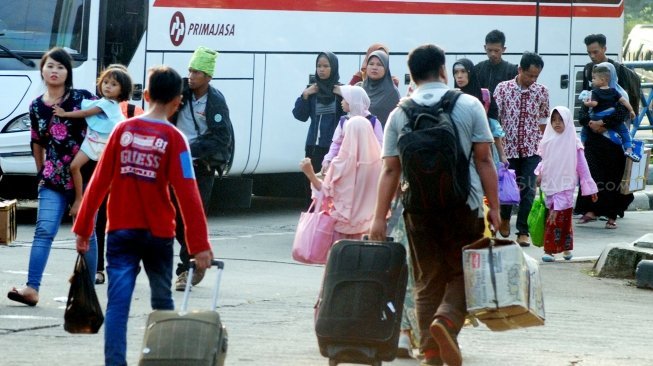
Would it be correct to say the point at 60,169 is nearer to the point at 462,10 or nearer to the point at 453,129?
the point at 453,129

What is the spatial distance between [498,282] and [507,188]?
5915 millimetres

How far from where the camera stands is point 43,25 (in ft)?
46.8

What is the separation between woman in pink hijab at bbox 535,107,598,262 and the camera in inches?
507

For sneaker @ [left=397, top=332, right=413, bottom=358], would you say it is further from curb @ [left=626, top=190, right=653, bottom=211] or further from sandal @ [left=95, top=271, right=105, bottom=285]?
curb @ [left=626, top=190, right=653, bottom=211]

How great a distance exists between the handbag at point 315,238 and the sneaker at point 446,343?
1724 millimetres

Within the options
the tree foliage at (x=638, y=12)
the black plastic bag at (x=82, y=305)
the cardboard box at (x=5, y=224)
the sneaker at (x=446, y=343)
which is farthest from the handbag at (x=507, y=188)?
the tree foliage at (x=638, y=12)

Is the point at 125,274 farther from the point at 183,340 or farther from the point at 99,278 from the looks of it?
the point at 99,278

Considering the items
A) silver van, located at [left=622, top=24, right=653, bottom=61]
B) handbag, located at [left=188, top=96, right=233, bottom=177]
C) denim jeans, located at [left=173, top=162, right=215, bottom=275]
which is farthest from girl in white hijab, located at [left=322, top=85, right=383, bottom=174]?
silver van, located at [left=622, top=24, right=653, bottom=61]

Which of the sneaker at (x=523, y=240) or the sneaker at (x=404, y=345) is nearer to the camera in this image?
the sneaker at (x=404, y=345)

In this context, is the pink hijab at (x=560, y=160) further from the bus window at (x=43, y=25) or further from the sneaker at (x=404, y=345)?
the sneaker at (x=404, y=345)

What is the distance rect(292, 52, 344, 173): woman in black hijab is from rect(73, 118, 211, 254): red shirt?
298 inches

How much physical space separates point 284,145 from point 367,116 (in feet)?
20.6

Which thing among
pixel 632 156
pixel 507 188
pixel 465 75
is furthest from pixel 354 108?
pixel 632 156

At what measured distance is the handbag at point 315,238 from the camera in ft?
28.7
